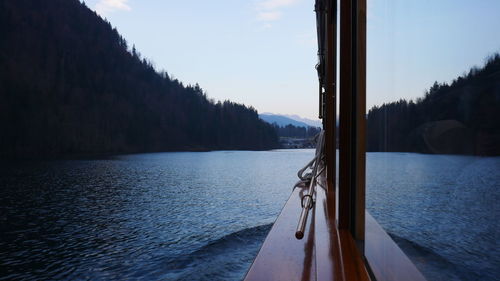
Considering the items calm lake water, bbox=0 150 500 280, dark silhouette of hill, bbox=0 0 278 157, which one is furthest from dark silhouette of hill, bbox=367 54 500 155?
dark silhouette of hill, bbox=0 0 278 157

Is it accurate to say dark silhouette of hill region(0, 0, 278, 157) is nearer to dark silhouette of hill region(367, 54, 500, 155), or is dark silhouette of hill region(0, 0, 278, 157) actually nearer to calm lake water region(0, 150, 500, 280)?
calm lake water region(0, 150, 500, 280)

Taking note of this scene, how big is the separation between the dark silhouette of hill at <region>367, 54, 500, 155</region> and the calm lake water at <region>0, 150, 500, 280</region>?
1 centimetres

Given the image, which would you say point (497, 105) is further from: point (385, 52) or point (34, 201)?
point (34, 201)

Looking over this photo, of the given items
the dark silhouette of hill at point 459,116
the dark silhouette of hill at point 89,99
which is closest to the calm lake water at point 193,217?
the dark silhouette of hill at point 459,116

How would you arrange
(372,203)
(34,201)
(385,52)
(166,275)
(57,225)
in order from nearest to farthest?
(385,52) < (372,203) < (166,275) < (57,225) < (34,201)

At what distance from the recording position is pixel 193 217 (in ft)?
41.9

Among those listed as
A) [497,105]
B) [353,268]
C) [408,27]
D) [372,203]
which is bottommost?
[353,268]

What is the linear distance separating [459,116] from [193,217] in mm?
12969

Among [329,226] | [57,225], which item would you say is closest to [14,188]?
[57,225]

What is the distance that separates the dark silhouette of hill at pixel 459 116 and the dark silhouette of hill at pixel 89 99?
1554 inches

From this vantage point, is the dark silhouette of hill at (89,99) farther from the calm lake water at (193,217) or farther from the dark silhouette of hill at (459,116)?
the dark silhouette of hill at (459,116)

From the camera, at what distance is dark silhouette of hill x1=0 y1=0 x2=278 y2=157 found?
3709cm

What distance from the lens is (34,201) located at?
1541 centimetres

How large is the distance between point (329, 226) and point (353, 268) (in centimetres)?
39
